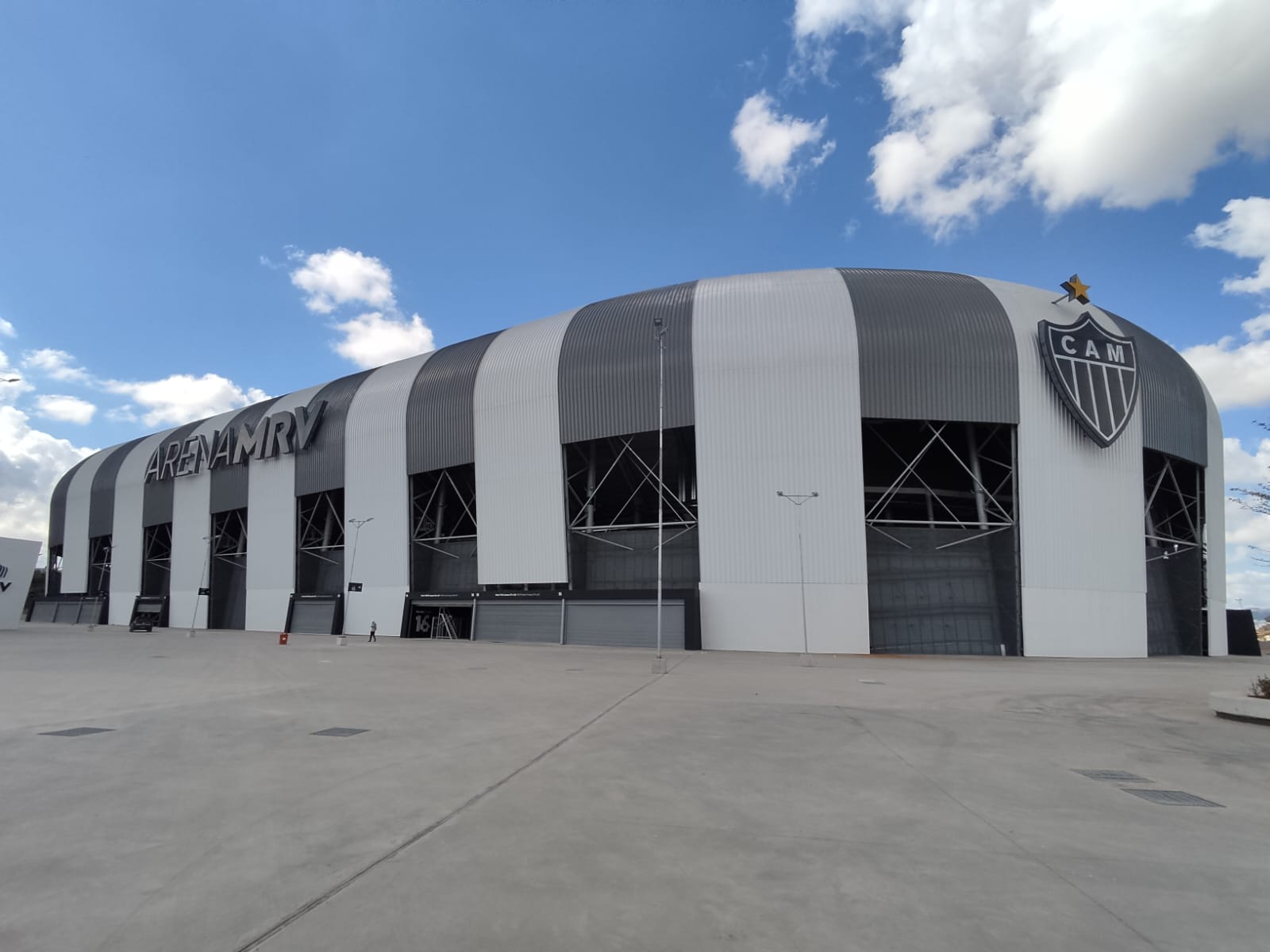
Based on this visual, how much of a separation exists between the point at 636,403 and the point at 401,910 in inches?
1440

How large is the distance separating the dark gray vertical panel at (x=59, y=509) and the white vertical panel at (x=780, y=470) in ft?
265

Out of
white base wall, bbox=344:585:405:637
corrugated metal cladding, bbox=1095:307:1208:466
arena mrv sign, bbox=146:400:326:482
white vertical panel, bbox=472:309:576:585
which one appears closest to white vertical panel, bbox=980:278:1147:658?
corrugated metal cladding, bbox=1095:307:1208:466

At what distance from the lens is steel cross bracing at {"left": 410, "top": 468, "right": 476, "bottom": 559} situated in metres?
50.2

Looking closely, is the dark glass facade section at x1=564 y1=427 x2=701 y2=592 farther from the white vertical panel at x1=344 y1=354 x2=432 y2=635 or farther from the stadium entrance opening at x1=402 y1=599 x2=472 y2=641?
the white vertical panel at x1=344 y1=354 x2=432 y2=635

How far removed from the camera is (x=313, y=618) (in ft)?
179

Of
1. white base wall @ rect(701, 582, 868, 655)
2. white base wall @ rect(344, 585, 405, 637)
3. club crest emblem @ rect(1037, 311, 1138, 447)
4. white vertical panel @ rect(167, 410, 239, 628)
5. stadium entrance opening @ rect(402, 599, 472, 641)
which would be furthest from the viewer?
white vertical panel @ rect(167, 410, 239, 628)

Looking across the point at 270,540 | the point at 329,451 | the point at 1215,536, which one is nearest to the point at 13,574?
the point at 270,540

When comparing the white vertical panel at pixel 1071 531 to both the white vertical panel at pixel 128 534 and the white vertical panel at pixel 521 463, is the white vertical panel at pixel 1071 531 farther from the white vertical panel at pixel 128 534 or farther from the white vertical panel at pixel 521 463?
the white vertical panel at pixel 128 534

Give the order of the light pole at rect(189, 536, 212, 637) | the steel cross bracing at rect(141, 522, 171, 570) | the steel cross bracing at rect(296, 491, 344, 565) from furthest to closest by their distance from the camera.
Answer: the steel cross bracing at rect(141, 522, 171, 570)
the light pole at rect(189, 536, 212, 637)
the steel cross bracing at rect(296, 491, 344, 565)

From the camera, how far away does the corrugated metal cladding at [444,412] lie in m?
47.0

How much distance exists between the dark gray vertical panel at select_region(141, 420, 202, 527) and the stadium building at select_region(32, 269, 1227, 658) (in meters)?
25.0

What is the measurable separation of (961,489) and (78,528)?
87.5 meters

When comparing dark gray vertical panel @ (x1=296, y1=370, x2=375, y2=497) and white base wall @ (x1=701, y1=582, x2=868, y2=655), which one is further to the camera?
dark gray vertical panel @ (x1=296, y1=370, x2=375, y2=497)

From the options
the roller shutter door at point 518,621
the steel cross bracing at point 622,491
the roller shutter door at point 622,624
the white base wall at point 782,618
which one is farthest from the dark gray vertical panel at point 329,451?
the white base wall at point 782,618
